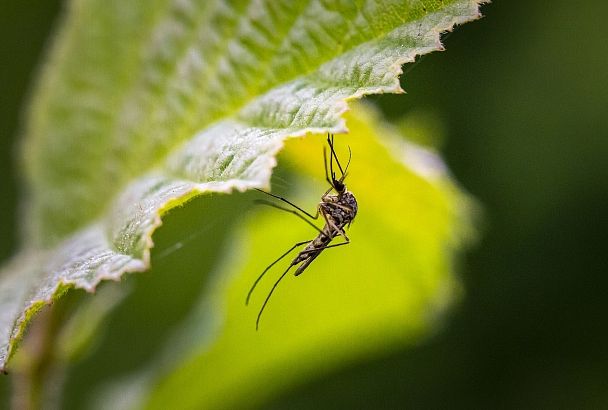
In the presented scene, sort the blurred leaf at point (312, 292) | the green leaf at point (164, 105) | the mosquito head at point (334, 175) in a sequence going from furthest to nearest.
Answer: the blurred leaf at point (312, 292) < the mosquito head at point (334, 175) < the green leaf at point (164, 105)

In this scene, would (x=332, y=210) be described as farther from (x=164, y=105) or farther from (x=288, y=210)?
(x=164, y=105)

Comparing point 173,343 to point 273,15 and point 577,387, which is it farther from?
point 577,387

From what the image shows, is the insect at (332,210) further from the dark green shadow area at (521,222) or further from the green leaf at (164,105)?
the dark green shadow area at (521,222)

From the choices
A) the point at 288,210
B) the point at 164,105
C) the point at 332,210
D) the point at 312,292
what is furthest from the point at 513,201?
the point at 164,105

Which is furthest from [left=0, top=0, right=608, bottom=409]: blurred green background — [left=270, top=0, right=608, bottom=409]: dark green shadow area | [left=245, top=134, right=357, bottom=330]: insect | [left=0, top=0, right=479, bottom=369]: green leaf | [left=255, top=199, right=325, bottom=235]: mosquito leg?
[left=0, top=0, right=479, bottom=369]: green leaf

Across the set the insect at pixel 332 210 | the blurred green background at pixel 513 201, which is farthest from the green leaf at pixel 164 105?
the blurred green background at pixel 513 201

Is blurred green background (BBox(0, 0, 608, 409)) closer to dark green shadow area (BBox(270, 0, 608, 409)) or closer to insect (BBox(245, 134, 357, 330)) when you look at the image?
dark green shadow area (BBox(270, 0, 608, 409))
